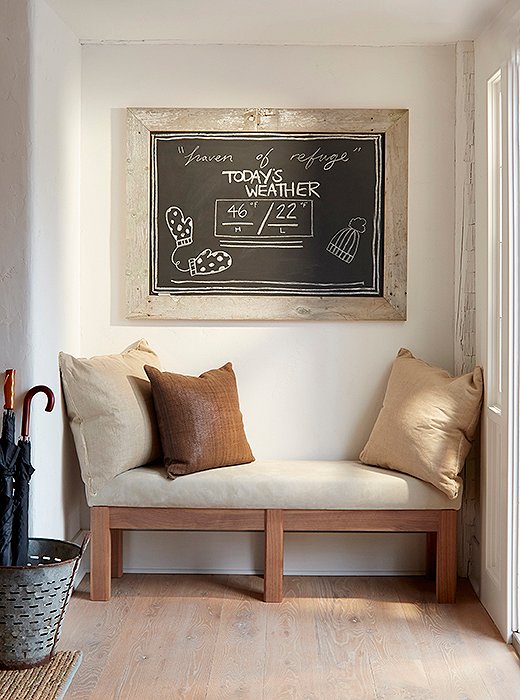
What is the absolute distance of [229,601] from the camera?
13.1ft

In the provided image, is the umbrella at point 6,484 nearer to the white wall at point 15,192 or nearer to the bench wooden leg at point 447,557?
the white wall at point 15,192

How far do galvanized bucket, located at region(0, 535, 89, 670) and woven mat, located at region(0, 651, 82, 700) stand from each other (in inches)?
1.5

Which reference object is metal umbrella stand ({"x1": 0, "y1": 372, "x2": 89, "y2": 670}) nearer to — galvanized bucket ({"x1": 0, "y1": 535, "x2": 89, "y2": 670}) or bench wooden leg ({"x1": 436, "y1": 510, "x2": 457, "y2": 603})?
galvanized bucket ({"x1": 0, "y1": 535, "x2": 89, "y2": 670})

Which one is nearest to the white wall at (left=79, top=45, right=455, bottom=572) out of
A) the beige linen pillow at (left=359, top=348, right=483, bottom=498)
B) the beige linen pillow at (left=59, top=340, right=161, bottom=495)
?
the beige linen pillow at (left=359, top=348, right=483, bottom=498)

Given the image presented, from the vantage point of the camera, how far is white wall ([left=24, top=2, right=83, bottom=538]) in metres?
3.62

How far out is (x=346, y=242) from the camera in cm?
436

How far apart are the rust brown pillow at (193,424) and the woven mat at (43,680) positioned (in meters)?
0.93

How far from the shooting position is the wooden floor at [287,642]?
3.11m

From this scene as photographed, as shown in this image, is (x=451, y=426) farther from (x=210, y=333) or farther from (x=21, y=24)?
(x=21, y=24)

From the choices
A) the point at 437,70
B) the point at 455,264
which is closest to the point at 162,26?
the point at 437,70

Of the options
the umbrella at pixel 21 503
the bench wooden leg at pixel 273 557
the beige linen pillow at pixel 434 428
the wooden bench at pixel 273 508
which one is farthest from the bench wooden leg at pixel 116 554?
the beige linen pillow at pixel 434 428

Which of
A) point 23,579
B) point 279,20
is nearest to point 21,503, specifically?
point 23,579

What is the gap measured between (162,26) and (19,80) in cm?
81

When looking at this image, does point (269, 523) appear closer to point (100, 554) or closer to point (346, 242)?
point (100, 554)
